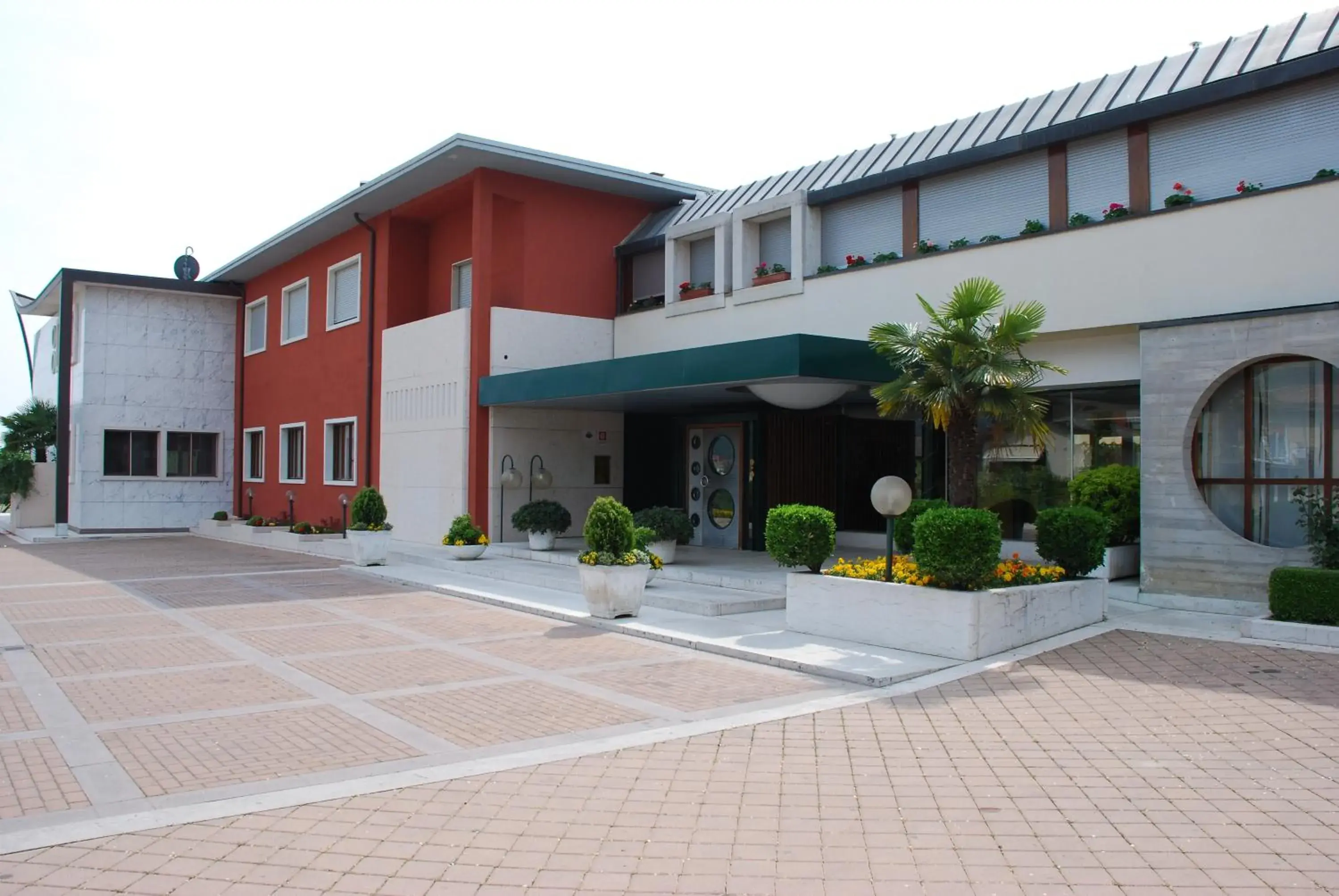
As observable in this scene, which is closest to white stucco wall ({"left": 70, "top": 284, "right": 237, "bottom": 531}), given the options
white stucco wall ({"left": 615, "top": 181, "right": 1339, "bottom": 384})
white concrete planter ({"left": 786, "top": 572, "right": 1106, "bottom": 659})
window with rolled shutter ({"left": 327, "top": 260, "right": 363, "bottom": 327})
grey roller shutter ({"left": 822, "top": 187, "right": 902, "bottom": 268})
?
window with rolled shutter ({"left": 327, "top": 260, "right": 363, "bottom": 327})

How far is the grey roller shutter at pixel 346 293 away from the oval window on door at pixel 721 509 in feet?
32.6

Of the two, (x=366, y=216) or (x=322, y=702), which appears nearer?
(x=322, y=702)

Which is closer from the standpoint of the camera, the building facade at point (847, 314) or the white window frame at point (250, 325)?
the building facade at point (847, 314)

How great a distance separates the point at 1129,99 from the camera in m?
12.7

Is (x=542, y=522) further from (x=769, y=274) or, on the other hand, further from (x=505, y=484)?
(x=769, y=274)

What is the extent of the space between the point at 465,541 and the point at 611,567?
5.91 metres

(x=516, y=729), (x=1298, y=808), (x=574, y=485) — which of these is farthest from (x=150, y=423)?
(x=1298, y=808)

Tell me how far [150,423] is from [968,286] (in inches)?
978

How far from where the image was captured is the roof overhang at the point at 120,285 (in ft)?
88.6

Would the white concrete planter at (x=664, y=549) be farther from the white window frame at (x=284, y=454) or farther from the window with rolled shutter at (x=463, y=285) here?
the white window frame at (x=284, y=454)

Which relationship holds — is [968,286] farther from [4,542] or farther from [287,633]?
[4,542]

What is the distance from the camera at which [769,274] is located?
16.9 meters

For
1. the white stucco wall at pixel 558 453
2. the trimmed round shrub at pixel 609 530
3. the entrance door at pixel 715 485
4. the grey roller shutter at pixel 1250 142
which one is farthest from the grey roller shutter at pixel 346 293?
the grey roller shutter at pixel 1250 142

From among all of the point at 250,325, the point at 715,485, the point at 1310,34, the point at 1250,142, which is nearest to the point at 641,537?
the point at 715,485
